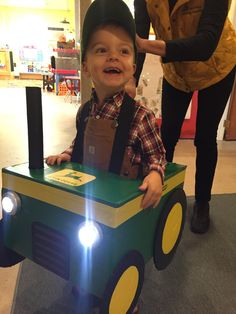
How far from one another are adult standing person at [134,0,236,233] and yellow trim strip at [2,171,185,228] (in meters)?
0.40

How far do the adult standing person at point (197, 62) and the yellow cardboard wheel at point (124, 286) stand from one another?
1.54 feet

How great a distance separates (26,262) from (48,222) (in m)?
0.35

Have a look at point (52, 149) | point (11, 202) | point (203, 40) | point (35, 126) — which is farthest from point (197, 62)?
point (52, 149)

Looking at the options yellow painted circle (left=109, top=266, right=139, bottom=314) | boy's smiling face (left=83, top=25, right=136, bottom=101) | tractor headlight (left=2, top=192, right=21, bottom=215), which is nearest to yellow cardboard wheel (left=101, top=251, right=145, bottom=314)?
yellow painted circle (left=109, top=266, right=139, bottom=314)

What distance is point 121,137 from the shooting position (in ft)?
2.10

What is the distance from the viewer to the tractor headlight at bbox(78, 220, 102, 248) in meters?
0.48

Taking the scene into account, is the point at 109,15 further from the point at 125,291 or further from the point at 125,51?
the point at 125,291

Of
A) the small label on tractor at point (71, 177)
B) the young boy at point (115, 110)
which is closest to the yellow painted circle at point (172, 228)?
the young boy at point (115, 110)

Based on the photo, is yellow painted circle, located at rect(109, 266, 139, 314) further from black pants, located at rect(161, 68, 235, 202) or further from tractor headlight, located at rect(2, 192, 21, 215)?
black pants, located at rect(161, 68, 235, 202)

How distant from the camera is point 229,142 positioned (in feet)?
7.79

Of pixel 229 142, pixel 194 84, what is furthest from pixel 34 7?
pixel 194 84

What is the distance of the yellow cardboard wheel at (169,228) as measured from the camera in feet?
2.19

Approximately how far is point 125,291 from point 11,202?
29cm

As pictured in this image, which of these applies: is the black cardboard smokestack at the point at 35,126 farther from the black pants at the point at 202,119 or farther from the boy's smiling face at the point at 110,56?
the black pants at the point at 202,119
